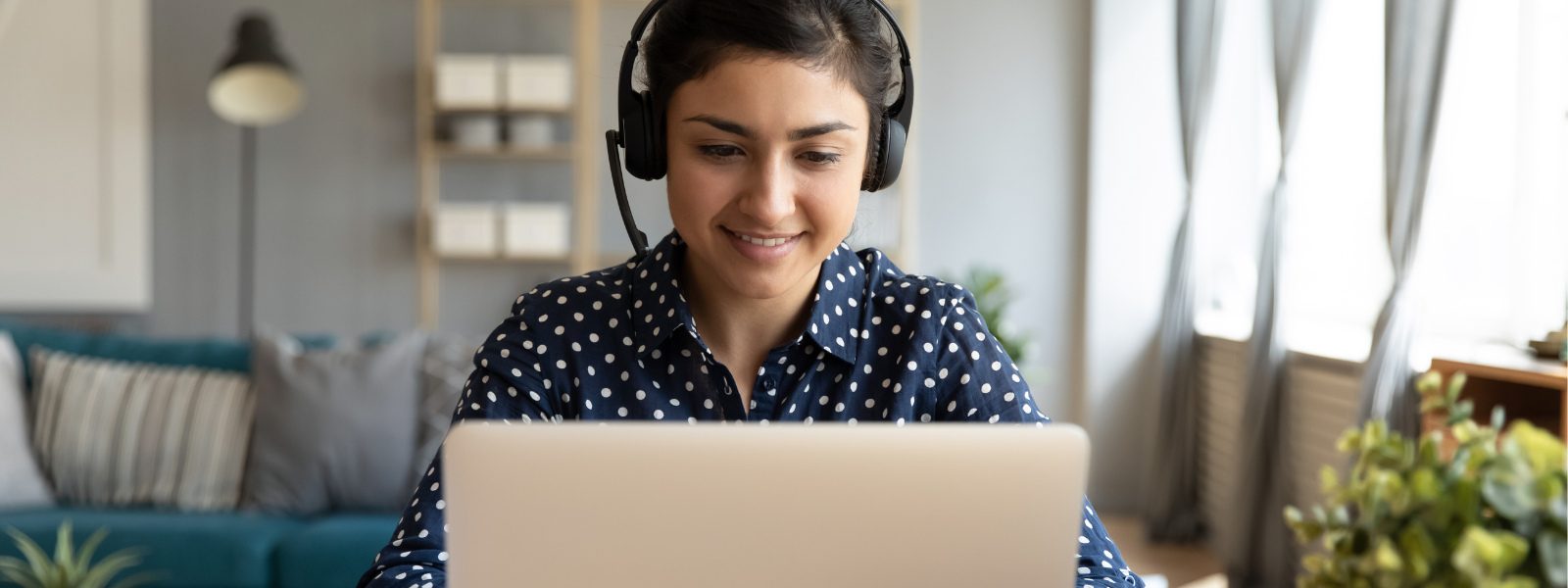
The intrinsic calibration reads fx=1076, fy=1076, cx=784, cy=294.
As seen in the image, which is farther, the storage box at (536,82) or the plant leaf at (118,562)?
the storage box at (536,82)

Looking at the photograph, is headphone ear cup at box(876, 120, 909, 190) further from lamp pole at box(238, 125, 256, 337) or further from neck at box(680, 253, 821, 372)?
lamp pole at box(238, 125, 256, 337)

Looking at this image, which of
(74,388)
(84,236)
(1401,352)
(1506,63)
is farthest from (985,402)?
(84,236)

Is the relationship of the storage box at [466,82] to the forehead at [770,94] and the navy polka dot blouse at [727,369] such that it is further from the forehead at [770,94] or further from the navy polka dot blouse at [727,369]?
the forehead at [770,94]

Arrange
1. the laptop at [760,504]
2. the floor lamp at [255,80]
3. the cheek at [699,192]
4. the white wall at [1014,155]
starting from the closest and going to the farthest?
1. the laptop at [760,504]
2. the cheek at [699,192]
3. the floor lamp at [255,80]
4. the white wall at [1014,155]

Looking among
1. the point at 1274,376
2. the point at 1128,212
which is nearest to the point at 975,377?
the point at 1274,376

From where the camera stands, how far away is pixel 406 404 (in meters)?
2.62

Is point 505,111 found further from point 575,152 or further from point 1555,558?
point 1555,558

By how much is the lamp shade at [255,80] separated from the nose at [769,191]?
3.17 metres

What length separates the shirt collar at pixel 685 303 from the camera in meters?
1.03

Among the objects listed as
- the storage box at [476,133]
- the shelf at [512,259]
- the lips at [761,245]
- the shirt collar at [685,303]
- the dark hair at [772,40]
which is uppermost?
the storage box at [476,133]

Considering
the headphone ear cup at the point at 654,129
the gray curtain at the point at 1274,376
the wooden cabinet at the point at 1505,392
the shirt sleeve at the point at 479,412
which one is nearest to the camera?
the shirt sleeve at the point at 479,412

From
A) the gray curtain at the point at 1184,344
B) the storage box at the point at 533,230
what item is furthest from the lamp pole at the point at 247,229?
the gray curtain at the point at 1184,344

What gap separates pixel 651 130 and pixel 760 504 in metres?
0.58

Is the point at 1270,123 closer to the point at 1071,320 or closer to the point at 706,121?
the point at 1071,320
